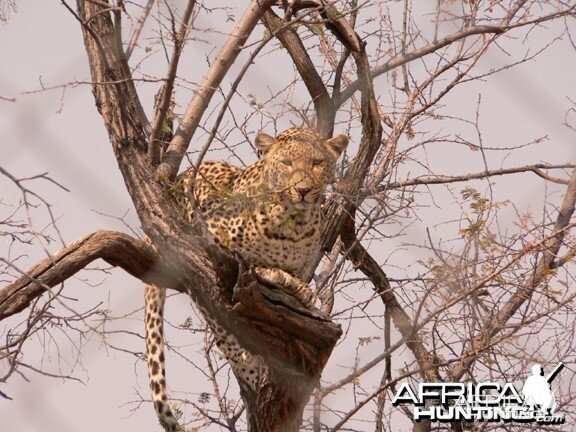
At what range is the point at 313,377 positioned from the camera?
673 centimetres

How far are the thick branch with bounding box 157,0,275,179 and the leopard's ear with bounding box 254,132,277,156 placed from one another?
1.14 m

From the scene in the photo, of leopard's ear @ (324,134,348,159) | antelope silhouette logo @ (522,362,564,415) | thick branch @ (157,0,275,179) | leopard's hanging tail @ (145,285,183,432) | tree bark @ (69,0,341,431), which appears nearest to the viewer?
tree bark @ (69,0,341,431)

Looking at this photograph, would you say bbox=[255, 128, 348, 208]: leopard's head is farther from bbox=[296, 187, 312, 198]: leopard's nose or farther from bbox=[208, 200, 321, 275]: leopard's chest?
bbox=[208, 200, 321, 275]: leopard's chest

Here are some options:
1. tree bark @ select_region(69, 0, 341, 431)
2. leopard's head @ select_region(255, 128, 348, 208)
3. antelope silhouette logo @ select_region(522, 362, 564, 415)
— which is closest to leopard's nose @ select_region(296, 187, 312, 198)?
leopard's head @ select_region(255, 128, 348, 208)

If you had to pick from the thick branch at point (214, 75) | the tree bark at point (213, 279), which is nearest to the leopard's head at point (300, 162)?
the thick branch at point (214, 75)

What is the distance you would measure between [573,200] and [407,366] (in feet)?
6.33

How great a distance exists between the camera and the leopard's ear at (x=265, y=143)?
26.0ft

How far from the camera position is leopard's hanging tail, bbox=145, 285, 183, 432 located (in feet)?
24.6

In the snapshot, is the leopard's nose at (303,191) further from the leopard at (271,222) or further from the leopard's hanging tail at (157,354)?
the leopard's hanging tail at (157,354)

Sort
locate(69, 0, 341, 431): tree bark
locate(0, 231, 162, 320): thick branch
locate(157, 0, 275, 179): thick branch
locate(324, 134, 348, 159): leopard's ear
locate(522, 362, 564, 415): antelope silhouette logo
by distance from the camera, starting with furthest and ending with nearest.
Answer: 1. locate(324, 134, 348, 159): leopard's ear
2. locate(522, 362, 564, 415): antelope silhouette logo
3. locate(157, 0, 275, 179): thick branch
4. locate(69, 0, 341, 431): tree bark
5. locate(0, 231, 162, 320): thick branch

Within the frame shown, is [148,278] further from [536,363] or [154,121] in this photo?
[536,363]

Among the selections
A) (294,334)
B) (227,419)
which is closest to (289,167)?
(294,334)

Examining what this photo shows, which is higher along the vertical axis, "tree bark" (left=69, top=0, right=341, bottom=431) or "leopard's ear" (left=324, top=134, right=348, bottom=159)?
"leopard's ear" (left=324, top=134, right=348, bottom=159)
